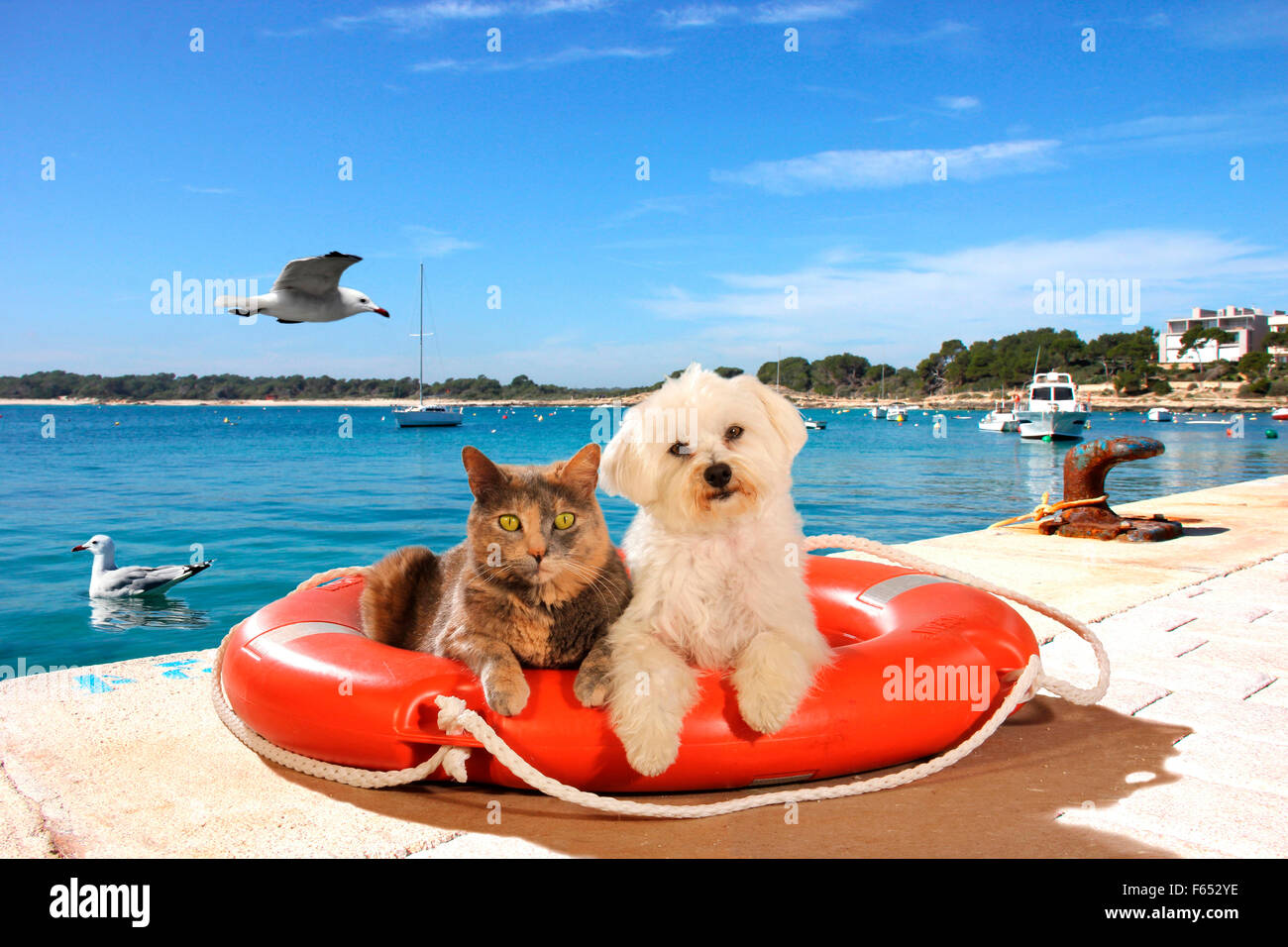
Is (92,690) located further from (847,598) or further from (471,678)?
(847,598)

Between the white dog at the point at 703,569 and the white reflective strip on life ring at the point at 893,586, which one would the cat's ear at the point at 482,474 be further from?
the white reflective strip on life ring at the point at 893,586

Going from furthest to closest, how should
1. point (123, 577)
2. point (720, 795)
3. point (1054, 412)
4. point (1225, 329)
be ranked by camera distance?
point (1225, 329), point (1054, 412), point (123, 577), point (720, 795)

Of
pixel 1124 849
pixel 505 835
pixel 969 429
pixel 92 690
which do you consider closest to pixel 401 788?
pixel 505 835

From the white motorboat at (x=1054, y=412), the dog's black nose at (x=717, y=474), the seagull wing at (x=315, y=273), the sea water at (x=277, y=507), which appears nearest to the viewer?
the dog's black nose at (x=717, y=474)

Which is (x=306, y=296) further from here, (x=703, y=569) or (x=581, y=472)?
(x=703, y=569)

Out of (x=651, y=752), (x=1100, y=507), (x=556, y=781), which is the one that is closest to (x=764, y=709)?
(x=651, y=752)

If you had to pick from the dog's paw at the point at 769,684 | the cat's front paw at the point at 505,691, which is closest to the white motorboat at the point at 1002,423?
the dog's paw at the point at 769,684

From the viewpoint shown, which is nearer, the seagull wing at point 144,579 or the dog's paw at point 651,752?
the dog's paw at point 651,752
